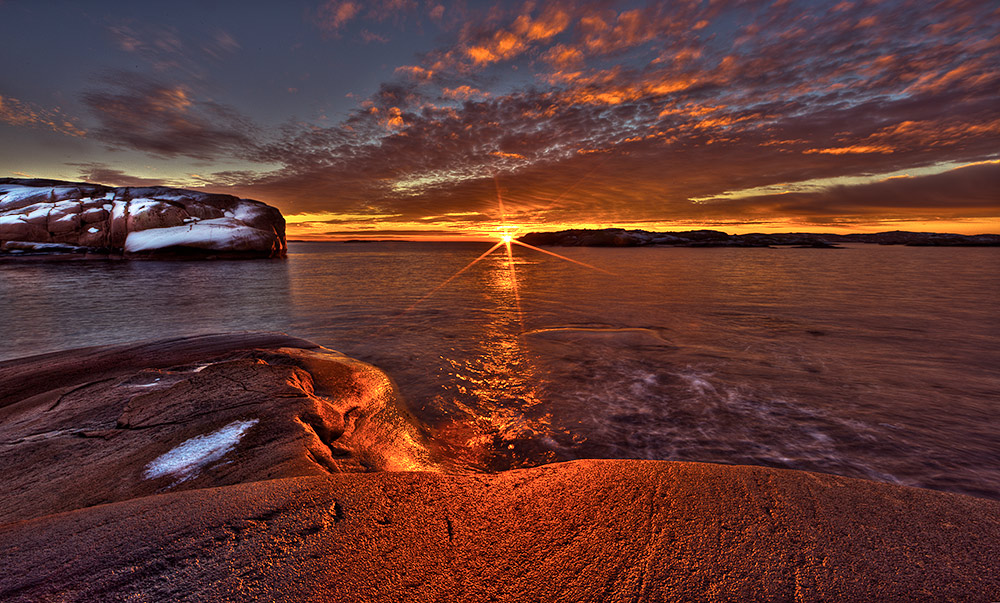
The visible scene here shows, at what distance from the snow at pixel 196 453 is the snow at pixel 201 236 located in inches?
2193

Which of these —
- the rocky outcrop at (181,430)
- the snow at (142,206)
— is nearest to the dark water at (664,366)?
the rocky outcrop at (181,430)

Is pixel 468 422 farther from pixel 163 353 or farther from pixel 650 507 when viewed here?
pixel 163 353

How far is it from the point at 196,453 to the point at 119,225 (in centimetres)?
6217

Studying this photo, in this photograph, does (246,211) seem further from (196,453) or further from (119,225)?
(196,453)

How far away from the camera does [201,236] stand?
149ft

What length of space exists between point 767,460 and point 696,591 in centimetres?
286

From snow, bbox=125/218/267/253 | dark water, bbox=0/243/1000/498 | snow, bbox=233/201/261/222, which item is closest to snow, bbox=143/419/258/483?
dark water, bbox=0/243/1000/498

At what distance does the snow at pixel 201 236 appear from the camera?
43625mm

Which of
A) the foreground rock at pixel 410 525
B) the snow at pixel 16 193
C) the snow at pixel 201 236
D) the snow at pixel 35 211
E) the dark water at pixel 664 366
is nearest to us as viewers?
the foreground rock at pixel 410 525

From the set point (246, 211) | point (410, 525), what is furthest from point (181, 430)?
point (246, 211)

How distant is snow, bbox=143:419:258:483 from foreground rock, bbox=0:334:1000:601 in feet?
0.05

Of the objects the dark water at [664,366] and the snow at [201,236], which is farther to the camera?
the snow at [201,236]

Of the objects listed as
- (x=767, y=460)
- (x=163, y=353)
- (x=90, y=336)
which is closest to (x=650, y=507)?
(x=767, y=460)

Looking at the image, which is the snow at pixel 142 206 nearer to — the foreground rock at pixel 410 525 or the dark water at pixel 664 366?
the dark water at pixel 664 366
